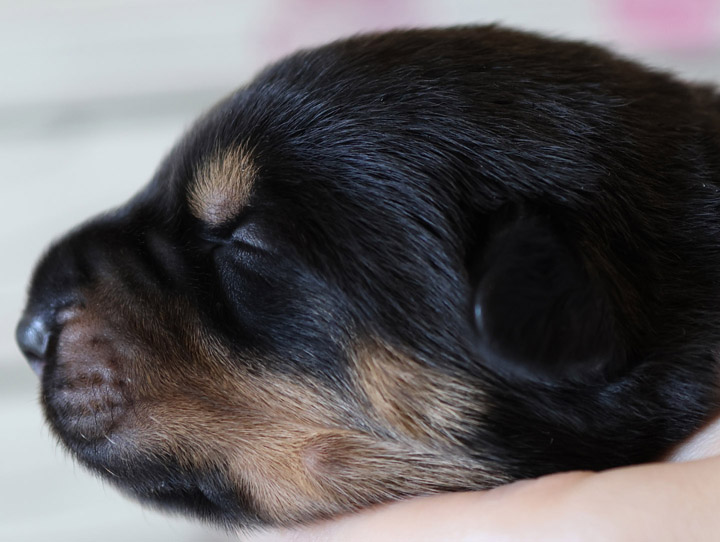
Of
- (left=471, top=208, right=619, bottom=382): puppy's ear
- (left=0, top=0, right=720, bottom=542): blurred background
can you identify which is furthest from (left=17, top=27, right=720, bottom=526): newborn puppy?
(left=0, top=0, right=720, bottom=542): blurred background

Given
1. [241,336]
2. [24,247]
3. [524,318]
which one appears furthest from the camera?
[24,247]

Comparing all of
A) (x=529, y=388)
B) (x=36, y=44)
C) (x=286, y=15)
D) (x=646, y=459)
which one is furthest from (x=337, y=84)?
(x=36, y=44)

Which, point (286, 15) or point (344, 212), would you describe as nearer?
point (344, 212)

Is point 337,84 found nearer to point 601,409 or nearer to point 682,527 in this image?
point 601,409

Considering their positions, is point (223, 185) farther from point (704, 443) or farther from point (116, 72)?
point (116, 72)

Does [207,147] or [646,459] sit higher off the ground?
[207,147]

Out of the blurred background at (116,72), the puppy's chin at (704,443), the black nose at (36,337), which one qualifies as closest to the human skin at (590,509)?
the puppy's chin at (704,443)
